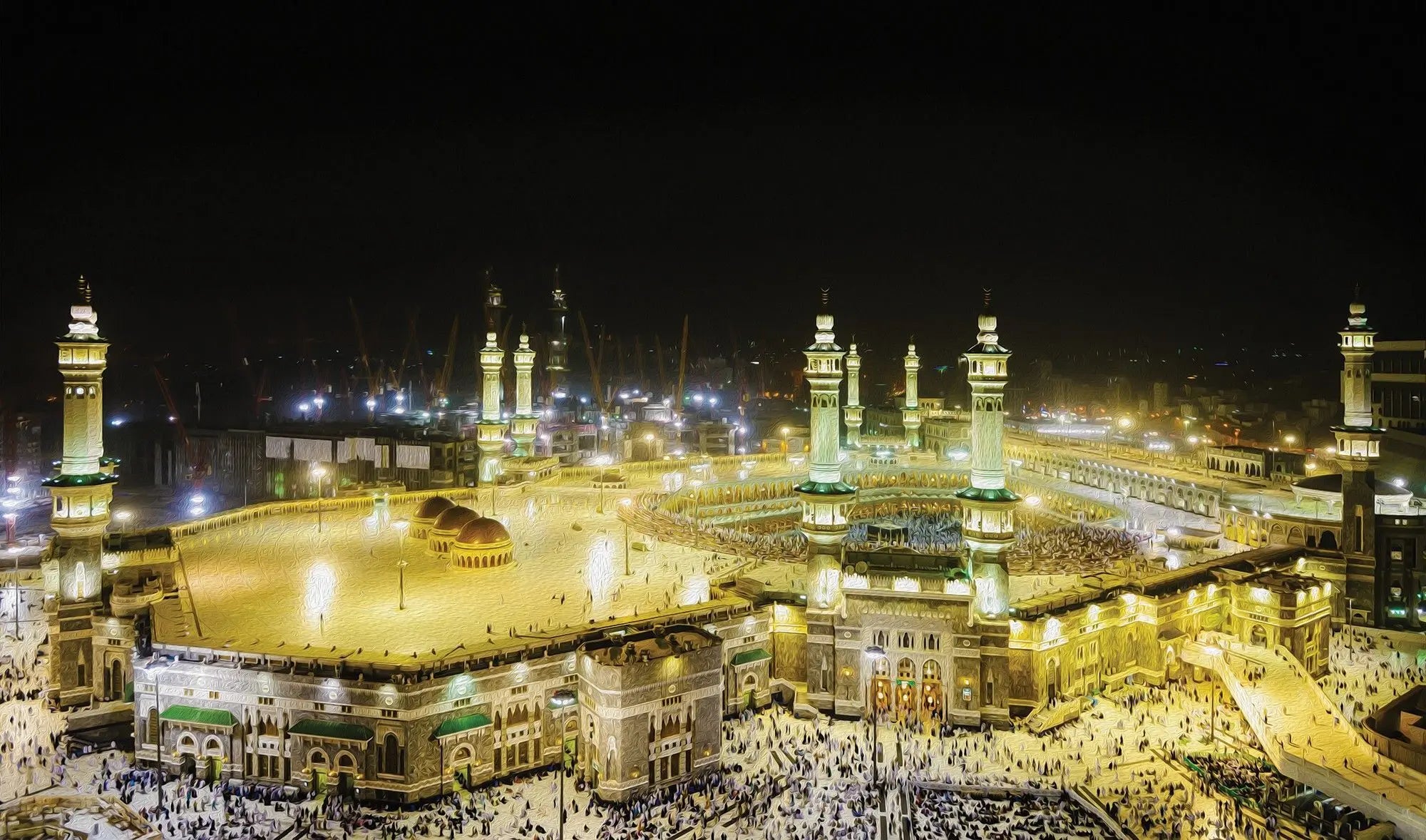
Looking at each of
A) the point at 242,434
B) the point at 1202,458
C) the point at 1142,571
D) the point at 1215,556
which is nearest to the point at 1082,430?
the point at 1202,458

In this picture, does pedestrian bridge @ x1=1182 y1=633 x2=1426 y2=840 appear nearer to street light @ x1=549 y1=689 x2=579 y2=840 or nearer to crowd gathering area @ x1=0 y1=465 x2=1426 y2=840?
crowd gathering area @ x1=0 y1=465 x2=1426 y2=840

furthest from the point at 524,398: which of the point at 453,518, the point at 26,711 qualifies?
the point at 26,711

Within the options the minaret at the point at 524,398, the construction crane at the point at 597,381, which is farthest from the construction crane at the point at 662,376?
the minaret at the point at 524,398

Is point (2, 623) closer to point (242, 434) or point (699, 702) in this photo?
point (699, 702)

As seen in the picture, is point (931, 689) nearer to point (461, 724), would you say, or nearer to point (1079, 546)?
point (461, 724)

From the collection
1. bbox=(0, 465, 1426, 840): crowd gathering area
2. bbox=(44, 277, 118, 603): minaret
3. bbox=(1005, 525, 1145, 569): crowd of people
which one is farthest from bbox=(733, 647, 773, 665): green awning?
bbox=(44, 277, 118, 603): minaret

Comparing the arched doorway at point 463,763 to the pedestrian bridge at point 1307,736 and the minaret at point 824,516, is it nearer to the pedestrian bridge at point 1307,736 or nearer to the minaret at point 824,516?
the minaret at point 824,516
